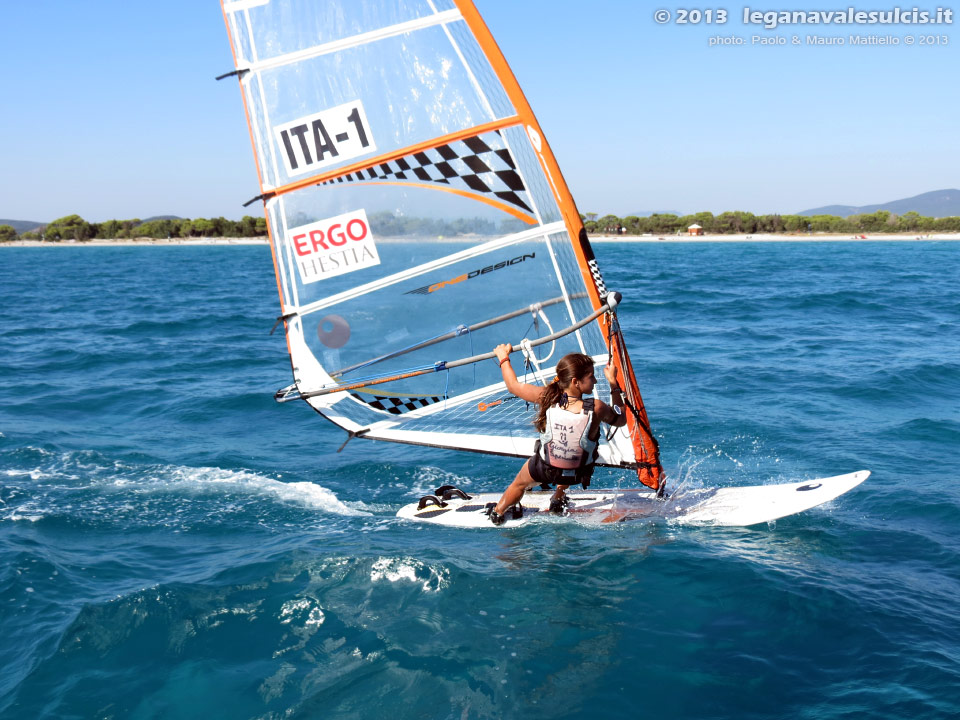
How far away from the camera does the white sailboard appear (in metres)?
5.94

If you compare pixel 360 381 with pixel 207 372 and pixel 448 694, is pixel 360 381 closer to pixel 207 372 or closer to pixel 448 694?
pixel 448 694

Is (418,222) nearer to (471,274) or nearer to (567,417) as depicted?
(471,274)

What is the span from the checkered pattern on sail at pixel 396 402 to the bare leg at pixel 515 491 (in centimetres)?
112

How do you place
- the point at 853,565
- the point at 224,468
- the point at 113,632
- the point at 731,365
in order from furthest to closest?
the point at 731,365
the point at 224,468
the point at 853,565
the point at 113,632

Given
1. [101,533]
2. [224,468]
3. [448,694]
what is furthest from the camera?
[224,468]

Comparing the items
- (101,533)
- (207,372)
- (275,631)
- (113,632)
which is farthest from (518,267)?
(207,372)

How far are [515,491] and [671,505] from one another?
156 cm

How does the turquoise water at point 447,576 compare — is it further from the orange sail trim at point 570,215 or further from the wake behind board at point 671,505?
the orange sail trim at point 570,215

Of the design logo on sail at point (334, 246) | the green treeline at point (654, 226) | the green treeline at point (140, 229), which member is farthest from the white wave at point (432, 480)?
the green treeline at point (140, 229)

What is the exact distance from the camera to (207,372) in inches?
581

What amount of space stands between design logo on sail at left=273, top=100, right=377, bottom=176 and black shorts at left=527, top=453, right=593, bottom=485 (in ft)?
9.57

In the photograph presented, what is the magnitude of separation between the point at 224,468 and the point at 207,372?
6375 millimetres

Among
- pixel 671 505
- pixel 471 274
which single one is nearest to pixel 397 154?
pixel 471 274

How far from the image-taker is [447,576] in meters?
5.68
